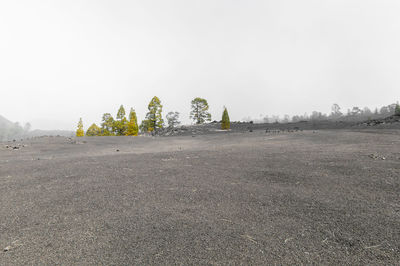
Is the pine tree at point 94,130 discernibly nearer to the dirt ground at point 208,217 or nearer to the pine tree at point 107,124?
the pine tree at point 107,124

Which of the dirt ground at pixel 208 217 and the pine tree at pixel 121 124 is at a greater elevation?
the pine tree at pixel 121 124

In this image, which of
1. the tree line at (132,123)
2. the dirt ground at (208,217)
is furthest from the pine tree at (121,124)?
the dirt ground at (208,217)

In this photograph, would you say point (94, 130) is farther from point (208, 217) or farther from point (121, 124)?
point (208, 217)

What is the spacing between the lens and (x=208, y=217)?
12.4 feet

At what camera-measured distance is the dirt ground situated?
107 inches

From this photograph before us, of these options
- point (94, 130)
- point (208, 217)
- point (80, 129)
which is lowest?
point (208, 217)

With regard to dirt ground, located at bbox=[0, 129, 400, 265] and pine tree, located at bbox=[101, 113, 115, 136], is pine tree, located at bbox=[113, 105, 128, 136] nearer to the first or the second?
pine tree, located at bbox=[101, 113, 115, 136]

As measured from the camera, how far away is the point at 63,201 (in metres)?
4.69

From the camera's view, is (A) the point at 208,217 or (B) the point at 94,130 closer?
(A) the point at 208,217

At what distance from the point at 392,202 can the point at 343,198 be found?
0.89 m

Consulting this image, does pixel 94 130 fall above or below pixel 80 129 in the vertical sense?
below

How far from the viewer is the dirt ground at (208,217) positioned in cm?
273

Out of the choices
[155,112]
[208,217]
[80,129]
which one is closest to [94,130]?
[80,129]

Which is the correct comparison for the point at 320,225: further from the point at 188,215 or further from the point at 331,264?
the point at 188,215
